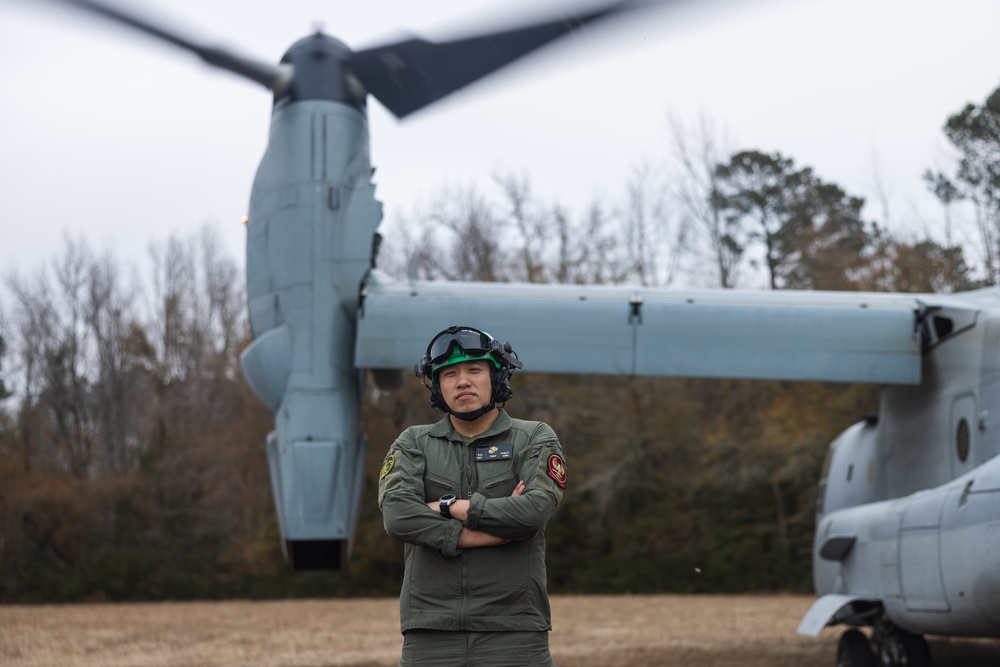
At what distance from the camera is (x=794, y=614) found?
1816 cm

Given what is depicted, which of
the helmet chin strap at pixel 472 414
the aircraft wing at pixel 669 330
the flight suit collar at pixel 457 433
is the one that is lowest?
the flight suit collar at pixel 457 433

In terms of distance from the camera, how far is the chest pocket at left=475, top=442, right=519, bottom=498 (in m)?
3.31

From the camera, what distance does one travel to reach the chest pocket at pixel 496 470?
3312mm

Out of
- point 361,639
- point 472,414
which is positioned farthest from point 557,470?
point 361,639

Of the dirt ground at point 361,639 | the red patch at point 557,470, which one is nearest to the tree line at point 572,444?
the dirt ground at point 361,639

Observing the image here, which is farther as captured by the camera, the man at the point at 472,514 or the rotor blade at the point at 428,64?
the rotor blade at the point at 428,64

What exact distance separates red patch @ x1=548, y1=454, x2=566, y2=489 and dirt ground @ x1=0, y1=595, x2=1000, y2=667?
766cm

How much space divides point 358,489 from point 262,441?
21.9m

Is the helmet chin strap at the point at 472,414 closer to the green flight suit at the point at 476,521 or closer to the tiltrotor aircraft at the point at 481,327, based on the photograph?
the green flight suit at the point at 476,521

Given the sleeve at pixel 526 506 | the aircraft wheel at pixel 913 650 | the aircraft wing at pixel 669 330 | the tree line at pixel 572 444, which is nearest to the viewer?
the sleeve at pixel 526 506

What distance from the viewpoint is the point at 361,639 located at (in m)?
13.5

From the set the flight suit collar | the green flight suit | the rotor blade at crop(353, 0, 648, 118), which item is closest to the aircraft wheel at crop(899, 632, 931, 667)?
the rotor blade at crop(353, 0, 648, 118)

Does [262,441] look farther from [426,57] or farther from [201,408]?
[426,57]

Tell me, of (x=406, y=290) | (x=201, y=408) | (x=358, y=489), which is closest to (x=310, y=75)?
(x=406, y=290)
